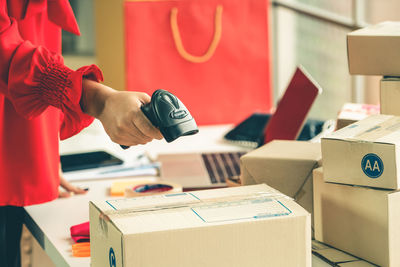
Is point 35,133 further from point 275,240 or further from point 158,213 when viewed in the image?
point 275,240

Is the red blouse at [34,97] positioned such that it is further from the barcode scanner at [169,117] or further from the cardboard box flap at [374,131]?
the cardboard box flap at [374,131]

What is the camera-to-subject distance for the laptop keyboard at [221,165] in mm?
1386

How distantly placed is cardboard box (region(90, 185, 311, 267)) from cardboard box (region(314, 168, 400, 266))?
118mm

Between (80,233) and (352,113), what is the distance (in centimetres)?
55

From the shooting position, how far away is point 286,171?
A: 995 millimetres

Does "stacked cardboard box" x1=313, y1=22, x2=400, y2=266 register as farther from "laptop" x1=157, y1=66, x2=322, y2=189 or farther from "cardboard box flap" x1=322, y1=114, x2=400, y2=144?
"laptop" x1=157, y1=66, x2=322, y2=189

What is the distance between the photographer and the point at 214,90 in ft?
6.69

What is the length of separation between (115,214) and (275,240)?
0.20 metres

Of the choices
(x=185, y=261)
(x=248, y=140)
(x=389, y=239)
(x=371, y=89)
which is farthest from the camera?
(x=371, y=89)

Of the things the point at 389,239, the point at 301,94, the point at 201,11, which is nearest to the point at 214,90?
the point at 201,11

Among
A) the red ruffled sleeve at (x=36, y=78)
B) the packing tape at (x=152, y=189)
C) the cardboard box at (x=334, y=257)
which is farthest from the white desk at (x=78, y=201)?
the cardboard box at (x=334, y=257)

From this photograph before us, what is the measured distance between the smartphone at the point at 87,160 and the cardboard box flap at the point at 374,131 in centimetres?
77

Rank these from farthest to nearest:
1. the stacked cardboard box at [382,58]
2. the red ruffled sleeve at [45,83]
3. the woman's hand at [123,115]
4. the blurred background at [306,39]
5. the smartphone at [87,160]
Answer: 1. the blurred background at [306,39]
2. the smartphone at [87,160]
3. the stacked cardboard box at [382,58]
4. the red ruffled sleeve at [45,83]
5. the woman's hand at [123,115]

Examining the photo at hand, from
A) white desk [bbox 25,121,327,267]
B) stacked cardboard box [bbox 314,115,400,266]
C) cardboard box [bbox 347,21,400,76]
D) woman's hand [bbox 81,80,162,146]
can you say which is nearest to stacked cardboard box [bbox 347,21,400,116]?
cardboard box [bbox 347,21,400,76]
